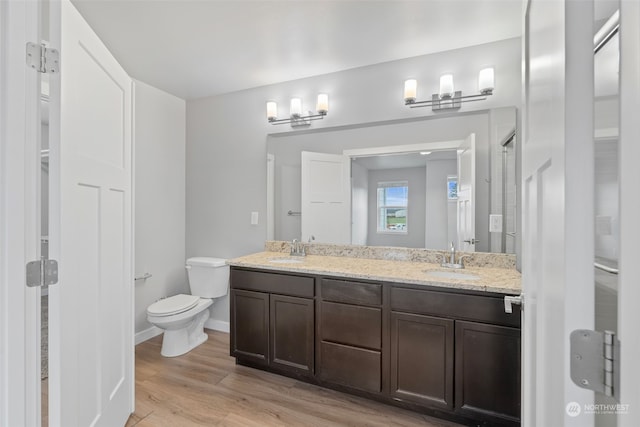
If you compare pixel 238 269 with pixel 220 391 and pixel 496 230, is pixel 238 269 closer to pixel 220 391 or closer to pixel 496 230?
pixel 220 391

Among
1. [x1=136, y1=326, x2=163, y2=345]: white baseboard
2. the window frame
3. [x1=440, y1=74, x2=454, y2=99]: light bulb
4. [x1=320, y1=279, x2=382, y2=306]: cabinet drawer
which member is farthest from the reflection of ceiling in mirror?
[x1=136, y1=326, x2=163, y2=345]: white baseboard

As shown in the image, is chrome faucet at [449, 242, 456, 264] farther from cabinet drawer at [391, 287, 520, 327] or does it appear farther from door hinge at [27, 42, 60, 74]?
door hinge at [27, 42, 60, 74]

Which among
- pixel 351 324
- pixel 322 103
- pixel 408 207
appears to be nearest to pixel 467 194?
pixel 408 207

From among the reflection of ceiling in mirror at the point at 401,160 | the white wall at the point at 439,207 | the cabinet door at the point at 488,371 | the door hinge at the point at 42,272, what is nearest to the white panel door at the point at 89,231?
the door hinge at the point at 42,272

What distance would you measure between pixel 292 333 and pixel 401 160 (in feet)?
5.08

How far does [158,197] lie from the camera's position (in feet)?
9.80

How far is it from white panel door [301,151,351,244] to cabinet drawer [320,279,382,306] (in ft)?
2.00

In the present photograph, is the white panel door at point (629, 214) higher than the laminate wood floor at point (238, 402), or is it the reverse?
the white panel door at point (629, 214)

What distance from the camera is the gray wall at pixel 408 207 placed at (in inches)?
91.1

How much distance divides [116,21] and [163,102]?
116 cm

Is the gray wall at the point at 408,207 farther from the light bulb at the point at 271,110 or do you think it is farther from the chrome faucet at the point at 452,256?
the light bulb at the point at 271,110

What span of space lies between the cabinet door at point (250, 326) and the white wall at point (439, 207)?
4.41ft

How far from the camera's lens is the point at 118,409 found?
161 centimetres

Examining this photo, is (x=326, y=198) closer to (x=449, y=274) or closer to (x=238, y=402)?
(x=449, y=274)
